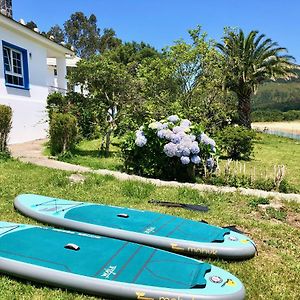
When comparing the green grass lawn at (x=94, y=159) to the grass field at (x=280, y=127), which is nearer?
the green grass lawn at (x=94, y=159)

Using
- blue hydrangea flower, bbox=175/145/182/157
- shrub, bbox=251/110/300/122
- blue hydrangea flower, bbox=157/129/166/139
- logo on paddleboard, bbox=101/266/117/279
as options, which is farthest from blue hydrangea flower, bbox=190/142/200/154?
shrub, bbox=251/110/300/122

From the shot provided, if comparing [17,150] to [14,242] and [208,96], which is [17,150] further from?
[14,242]

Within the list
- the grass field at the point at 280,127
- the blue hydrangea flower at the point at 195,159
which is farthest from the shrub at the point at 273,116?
the blue hydrangea flower at the point at 195,159

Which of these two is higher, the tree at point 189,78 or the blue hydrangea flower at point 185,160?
the tree at point 189,78

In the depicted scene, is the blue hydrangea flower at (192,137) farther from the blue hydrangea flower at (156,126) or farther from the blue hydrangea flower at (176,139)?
the blue hydrangea flower at (156,126)

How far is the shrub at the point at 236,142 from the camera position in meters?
13.5

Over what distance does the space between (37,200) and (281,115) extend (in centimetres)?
6547

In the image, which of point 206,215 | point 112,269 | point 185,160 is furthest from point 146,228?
point 185,160

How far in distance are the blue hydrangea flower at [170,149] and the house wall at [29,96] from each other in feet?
24.8

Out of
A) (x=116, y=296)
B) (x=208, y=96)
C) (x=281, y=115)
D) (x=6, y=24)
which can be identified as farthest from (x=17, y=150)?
(x=281, y=115)

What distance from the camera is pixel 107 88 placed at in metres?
11.2

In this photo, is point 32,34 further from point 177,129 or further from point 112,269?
point 112,269

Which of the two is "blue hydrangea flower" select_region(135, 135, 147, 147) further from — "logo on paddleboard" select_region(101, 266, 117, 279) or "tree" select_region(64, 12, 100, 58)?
"tree" select_region(64, 12, 100, 58)

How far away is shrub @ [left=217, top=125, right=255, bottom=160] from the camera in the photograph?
44.2 feet
